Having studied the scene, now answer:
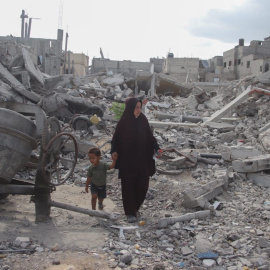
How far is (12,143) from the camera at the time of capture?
13.2ft

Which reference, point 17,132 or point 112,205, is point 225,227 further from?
point 17,132

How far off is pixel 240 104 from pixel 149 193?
8.77 metres

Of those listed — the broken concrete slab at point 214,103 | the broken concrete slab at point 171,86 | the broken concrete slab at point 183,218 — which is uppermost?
the broken concrete slab at point 171,86

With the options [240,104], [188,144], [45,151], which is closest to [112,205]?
[45,151]

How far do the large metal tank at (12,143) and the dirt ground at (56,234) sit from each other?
0.59m

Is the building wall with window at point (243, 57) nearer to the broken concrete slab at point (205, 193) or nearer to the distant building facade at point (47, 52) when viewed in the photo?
the distant building facade at point (47, 52)

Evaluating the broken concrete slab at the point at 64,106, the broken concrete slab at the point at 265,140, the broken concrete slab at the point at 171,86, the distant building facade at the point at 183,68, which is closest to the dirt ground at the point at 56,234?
the broken concrete slab at the point at 265,140

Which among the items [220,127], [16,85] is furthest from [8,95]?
[220,127]

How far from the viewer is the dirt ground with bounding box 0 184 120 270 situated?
312 cm

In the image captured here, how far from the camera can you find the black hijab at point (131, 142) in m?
4.41

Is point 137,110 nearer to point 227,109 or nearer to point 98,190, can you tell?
point 98,190

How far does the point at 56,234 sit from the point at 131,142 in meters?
1.37

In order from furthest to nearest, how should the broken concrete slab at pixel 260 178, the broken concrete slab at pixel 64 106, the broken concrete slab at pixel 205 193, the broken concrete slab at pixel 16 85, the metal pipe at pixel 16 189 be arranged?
the broken concrete slab at pixel 16 85 < the broken concrete slab at pixel 64 106 < the broken concrete slab at pixel 260 178 < the broken concrete slab at pixel 205 193 < the metal pipe at pixel 16 189

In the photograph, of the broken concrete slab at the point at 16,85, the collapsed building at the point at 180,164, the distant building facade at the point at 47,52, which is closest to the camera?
the collapsed building at the point at 180,164
